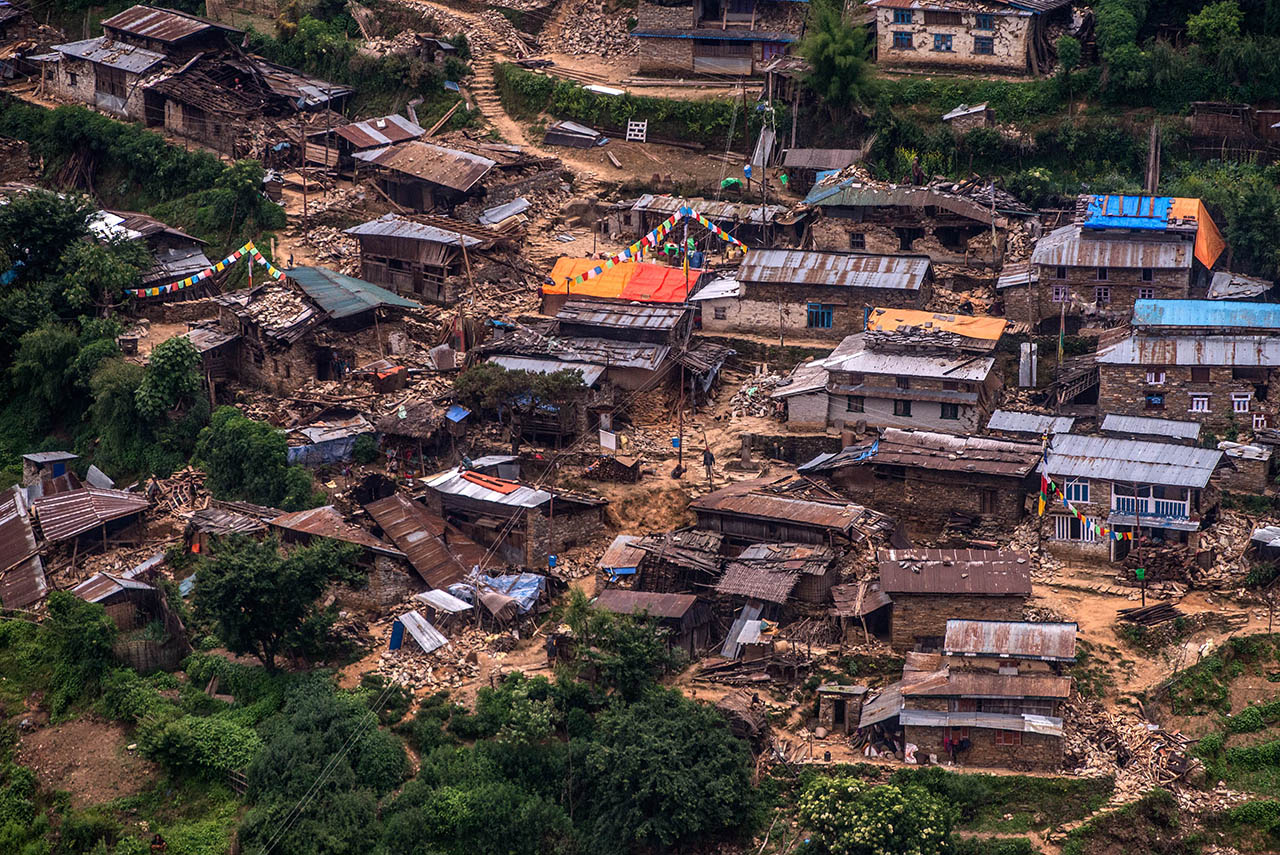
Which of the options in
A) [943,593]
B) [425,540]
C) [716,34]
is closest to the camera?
[943,593]

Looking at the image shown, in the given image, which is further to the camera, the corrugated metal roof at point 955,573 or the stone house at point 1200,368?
the stone house at point 1200,368

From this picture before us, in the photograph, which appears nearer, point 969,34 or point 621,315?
point 621,315

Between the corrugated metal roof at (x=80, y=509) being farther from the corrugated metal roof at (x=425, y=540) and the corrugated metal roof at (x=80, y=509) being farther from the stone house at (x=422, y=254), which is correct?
the stone house at (x=422, y=254)

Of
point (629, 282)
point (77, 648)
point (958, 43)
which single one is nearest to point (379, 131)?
point (629, 282)

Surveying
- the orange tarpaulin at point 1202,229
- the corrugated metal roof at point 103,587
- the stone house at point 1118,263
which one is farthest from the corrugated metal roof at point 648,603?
the orange tarpaulin at point 1202,229

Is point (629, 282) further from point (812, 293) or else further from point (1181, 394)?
point (1181, 394)
